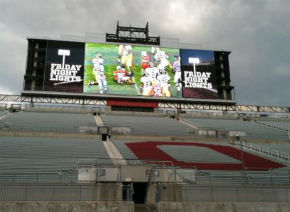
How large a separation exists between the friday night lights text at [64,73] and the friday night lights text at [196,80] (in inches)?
452

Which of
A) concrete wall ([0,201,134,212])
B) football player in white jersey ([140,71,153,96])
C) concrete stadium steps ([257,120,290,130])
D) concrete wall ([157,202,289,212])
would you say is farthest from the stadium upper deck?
concrete wall ([157,202,289,212])

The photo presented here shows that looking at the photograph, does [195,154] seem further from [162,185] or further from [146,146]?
[162,185]

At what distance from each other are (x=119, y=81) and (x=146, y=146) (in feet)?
42.0

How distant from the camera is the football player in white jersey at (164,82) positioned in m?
35.5

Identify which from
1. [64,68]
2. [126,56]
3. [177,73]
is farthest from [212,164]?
[64,68]

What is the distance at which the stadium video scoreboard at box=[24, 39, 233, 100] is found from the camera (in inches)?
1353

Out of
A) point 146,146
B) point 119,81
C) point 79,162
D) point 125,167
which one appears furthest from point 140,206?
point 119,81

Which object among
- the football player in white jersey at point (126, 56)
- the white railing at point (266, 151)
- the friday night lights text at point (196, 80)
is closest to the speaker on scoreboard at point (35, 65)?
the football player in white jersey at point (126, 56)

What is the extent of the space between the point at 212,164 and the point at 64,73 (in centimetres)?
2045

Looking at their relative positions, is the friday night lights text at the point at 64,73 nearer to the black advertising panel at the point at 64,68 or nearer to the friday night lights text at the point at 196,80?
the black advertising panel at the point at 64,68

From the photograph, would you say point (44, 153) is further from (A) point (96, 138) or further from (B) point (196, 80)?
(B) point (196, 80)

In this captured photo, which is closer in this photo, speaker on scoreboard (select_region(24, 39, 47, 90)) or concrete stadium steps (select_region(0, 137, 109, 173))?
concrete stadium steps (select_region(0, 137, 109, 173))

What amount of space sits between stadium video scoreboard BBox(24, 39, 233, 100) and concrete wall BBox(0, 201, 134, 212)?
71.8 feet

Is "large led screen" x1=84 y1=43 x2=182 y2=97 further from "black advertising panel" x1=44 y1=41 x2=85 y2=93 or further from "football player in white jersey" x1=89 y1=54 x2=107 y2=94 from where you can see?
"black advertising panel" x1=44 y1=41 x2=85 y2=93
